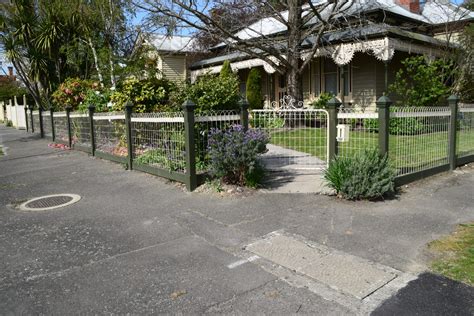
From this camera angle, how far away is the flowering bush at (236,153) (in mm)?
6422

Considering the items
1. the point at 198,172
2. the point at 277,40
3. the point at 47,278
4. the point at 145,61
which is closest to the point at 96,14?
the point at 145,61

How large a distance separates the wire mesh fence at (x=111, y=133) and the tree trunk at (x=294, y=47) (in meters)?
6.70

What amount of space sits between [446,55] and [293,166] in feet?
36.0

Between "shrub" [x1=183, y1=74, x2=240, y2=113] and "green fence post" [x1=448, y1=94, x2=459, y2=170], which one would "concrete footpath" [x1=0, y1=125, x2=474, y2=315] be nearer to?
"green fence post" [x1=448, y1=94, x2=459, y2=170]

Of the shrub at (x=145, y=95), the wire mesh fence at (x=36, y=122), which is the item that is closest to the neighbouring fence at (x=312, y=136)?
the shrub at (x=145, y=95)

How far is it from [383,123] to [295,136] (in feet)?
7.52

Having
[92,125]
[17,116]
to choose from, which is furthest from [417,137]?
[17,116]

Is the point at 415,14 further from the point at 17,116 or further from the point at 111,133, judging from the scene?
the point at 17,116

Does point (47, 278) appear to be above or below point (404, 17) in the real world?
below

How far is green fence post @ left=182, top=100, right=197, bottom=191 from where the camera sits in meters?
6.64

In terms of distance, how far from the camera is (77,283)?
357cm

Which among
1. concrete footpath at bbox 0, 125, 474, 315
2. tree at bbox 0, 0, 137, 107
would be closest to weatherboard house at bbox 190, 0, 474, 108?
tree at bbox 0, 0, 137, 107

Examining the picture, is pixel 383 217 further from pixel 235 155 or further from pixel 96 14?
pixel 96 14

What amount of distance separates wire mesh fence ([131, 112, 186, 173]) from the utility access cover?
3187 mm
